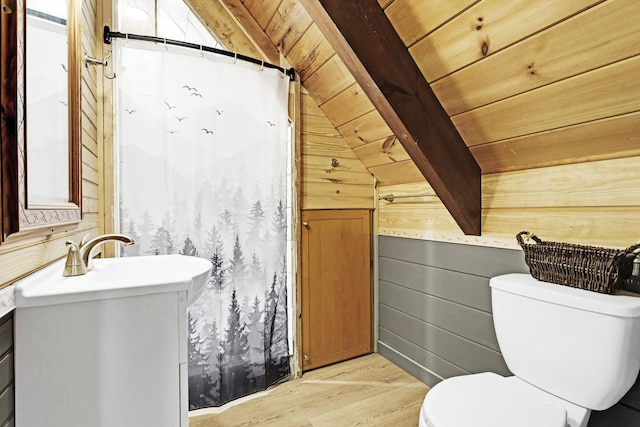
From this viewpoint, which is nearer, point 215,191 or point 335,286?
point 215,191

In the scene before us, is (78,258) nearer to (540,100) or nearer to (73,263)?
(73,263)

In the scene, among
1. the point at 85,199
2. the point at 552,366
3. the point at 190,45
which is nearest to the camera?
the point at 552,366

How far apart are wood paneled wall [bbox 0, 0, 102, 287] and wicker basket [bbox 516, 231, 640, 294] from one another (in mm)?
1601

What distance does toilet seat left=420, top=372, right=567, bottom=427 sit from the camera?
3.28 feet

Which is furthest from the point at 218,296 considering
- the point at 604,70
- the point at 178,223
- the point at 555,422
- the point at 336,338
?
the point at 604,70

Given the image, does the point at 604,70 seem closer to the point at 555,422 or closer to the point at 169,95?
the point at 555,422

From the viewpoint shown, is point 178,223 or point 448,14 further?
point 178,223

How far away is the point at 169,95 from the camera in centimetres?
164

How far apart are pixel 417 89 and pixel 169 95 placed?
1195 millimetres

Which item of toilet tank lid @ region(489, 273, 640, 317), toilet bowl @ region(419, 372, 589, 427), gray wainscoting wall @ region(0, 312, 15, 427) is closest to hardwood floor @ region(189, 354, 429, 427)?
toilet bowl @ region(419, 372, 589, 427)

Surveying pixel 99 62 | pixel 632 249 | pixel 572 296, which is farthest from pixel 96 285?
pixel 632 249

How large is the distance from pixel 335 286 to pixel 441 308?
27.3 inches

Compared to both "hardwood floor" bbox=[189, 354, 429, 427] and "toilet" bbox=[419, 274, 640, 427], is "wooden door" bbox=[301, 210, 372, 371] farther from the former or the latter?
"toilet" bbox=[419, 274, 640, 427]

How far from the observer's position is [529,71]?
1.19 metres
